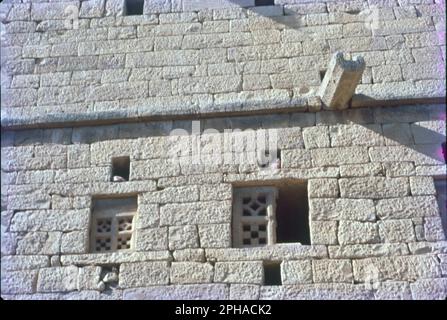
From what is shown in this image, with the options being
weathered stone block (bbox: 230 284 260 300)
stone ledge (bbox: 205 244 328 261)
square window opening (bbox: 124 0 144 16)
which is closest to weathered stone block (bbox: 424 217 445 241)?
stone ledge (bbox: 205 244 328 261)

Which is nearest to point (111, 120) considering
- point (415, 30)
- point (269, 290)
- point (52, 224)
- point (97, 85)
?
point (97, 85)

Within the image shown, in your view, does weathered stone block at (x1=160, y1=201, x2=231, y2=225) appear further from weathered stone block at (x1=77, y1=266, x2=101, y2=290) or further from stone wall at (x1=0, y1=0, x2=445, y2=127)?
stone wall at (x1=0, y1=0, x2=445, y2=127)

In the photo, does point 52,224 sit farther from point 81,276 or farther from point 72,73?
point 72,73

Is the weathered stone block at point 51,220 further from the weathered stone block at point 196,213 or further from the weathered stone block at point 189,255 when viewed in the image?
the weathered stone block at point 189,255

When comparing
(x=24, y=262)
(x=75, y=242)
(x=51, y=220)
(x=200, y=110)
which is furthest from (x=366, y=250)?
(x=24, y=262)

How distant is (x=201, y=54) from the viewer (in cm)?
802

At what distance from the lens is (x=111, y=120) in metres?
7.50

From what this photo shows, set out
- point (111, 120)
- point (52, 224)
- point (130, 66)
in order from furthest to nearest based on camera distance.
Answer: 1. point (130, 66)
2. point (111, 120)
3. point (52, 224)

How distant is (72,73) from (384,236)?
10.7 ft

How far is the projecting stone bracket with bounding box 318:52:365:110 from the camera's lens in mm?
6949

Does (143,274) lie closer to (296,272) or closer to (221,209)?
(221,209)

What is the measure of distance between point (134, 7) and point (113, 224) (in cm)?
256

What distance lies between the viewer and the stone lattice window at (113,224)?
22.7ft

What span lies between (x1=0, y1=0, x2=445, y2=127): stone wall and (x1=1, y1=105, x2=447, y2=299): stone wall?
0.23 metres
